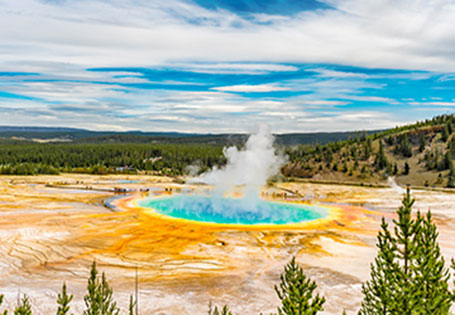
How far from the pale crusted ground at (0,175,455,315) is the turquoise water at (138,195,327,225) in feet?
11.0

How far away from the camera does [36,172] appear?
7844 cm

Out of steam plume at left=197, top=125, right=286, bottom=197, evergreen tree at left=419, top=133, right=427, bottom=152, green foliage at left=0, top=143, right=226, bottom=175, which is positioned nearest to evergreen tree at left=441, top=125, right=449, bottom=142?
evergreen tree at left=419, top=133, right=427, bottom=152

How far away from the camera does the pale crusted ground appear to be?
16.2 meters

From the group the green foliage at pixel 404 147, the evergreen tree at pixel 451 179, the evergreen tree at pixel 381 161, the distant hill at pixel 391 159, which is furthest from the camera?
the green foliage at pixel 404 147

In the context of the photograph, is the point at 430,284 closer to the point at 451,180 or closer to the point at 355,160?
the point at 451,180

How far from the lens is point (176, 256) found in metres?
21.5

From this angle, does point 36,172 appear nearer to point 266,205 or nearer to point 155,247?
point 266,205

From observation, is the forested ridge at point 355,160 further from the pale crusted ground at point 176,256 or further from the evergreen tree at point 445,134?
the pale crusted ground at point 176,256

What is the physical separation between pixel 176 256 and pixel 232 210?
1788cm

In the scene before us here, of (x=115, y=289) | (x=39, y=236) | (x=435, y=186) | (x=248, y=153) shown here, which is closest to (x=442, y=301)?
(x=115, y=289)

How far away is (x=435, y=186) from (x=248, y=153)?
3015 centimetres

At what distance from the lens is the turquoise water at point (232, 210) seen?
3422 cm

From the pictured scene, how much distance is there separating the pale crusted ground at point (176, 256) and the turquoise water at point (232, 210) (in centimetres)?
337

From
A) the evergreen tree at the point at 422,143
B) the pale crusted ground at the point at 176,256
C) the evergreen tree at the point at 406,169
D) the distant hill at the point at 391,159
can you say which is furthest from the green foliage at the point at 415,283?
the evergreen tree at the point at 422,143
